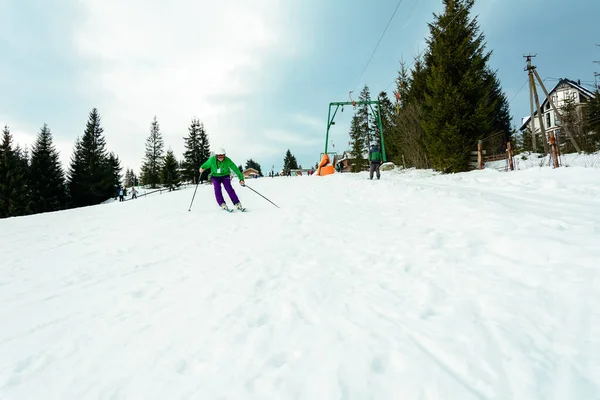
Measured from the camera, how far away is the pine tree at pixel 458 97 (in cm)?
1443

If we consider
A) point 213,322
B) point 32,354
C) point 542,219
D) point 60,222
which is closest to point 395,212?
point 542,219

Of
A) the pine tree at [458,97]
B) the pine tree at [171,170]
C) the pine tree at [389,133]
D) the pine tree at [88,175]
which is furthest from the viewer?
the pine tree at [171,170]

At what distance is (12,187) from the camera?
88.3 feet

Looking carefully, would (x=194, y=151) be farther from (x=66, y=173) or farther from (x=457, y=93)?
(x=457, y=93)

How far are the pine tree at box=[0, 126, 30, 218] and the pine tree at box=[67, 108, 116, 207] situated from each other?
5458 millimetres

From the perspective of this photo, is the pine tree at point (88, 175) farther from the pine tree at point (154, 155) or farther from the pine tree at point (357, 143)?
the pine tree at point (357, 143)

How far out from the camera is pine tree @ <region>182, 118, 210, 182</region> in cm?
4503

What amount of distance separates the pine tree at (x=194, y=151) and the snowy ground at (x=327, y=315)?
43039 millimetres

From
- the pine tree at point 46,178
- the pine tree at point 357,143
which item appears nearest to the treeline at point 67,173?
the pine tree at point 46,178

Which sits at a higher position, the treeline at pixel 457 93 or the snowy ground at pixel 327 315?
the treeline at pixel 457 93

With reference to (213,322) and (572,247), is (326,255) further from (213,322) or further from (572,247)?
(572,247)

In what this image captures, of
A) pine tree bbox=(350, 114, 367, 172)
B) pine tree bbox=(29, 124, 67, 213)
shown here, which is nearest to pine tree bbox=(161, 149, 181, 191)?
pine tree bbox=(29, 124, 67, 213)

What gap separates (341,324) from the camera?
2125 millimetres

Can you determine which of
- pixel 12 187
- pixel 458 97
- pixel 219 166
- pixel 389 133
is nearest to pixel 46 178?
pixel 12 187
